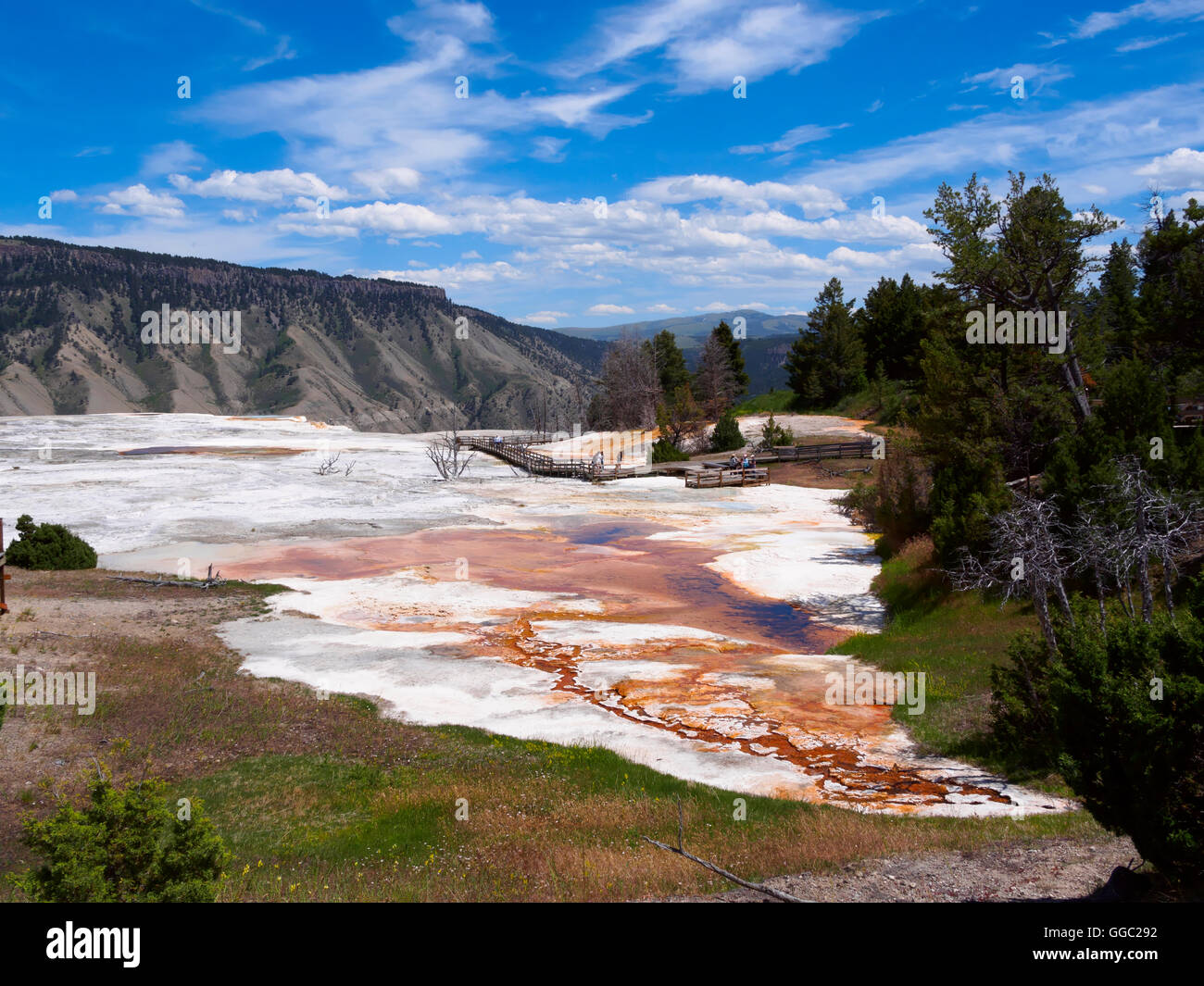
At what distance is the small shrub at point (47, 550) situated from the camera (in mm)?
28734

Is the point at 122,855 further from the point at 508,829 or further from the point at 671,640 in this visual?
the point at 671,640

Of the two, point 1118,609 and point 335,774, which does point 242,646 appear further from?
point 1118,609

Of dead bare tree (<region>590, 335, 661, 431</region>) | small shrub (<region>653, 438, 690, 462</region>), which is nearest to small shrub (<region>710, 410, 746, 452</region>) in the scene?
small shrub (<region>653, 438, 690, 462</region>)

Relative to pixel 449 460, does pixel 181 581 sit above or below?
below

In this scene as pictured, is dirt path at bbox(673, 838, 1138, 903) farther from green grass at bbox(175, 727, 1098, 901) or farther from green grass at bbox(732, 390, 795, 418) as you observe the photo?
green grass at bbox(732, 390, 795, 418)

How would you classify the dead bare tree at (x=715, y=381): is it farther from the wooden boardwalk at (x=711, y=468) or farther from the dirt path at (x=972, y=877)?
the dirt path at (x=972, y=877)

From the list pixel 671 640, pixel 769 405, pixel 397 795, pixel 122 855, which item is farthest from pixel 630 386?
pixel 122 855

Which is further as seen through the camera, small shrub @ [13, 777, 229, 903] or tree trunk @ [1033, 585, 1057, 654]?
tree trunk @ [1033, 585, 1057, 654]

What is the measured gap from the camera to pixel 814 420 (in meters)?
78.2

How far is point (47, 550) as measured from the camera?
94.7 ft

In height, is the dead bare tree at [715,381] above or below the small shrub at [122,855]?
above

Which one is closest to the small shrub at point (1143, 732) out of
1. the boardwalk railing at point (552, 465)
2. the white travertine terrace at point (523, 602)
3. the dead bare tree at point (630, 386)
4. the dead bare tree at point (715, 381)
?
the white travertine terrace at point (523, 602)

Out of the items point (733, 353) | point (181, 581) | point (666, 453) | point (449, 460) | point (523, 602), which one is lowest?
point (523, 602)

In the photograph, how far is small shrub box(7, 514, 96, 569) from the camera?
2873cm
